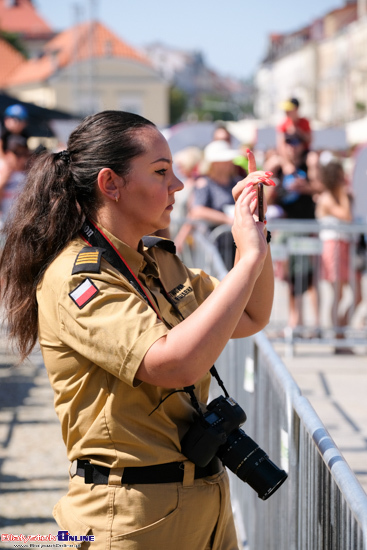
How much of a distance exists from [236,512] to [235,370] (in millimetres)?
749

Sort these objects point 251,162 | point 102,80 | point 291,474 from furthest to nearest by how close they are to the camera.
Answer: point 102,80
point 291,474
point 251,162

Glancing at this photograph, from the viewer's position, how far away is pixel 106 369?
5.76 ft

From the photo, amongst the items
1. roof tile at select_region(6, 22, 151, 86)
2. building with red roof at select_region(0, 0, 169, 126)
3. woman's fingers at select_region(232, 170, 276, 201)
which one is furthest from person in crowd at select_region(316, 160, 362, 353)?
roof tile at select_region(6, 22, 151, 86)

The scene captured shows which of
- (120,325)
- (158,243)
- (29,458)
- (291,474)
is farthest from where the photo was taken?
(29,458)

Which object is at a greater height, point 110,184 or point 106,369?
point 110,184

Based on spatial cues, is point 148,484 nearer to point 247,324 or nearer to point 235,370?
point 247,324

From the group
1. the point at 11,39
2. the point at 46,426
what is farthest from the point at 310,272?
the point at 11,39

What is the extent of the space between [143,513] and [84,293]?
55 centimetres

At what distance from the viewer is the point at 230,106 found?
107 meters

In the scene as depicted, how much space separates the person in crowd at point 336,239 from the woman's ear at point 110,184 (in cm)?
569

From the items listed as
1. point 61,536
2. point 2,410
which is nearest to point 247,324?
point 61,536

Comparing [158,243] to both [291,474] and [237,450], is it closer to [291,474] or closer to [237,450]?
[237,450]

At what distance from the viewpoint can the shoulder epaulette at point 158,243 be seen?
2.20 meters

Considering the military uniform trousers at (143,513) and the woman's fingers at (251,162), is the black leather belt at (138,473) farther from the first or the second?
the woman's fingers at (251,162)
